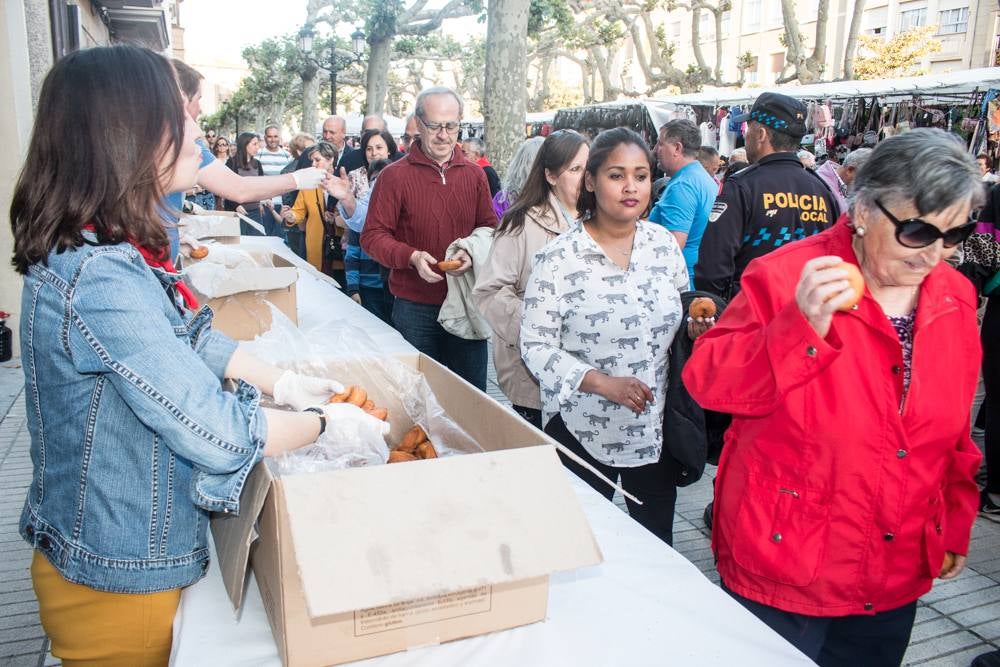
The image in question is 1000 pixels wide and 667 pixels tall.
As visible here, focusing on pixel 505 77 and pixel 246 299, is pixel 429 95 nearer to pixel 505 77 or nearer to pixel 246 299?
pixel 246 299

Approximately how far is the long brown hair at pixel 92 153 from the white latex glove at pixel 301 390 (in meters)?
0.64

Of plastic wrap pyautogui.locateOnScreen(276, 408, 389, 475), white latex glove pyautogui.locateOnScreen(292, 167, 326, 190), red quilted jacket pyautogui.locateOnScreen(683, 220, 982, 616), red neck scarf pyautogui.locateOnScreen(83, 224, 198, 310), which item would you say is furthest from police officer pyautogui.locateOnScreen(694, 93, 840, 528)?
red neck scarf pyautogui.locateOnScreen(83, 224, 198, 310)

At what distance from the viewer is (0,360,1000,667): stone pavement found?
102 inches

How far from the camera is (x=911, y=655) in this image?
2.68 metres

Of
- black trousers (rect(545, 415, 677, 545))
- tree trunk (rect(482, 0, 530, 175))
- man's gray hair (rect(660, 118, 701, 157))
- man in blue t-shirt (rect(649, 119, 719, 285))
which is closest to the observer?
black trousers (rect(545, 415, 677, 545))

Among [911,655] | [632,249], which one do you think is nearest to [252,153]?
[632,249]

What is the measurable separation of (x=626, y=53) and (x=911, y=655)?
221 ft

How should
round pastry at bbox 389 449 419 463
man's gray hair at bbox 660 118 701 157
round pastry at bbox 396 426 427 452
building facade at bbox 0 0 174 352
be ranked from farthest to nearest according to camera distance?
building facade at bbox 0 0 174 352, man's gray hair at bbox 660 118 701 157, round pastry at bbox 396 426 427 452, round pastry at bbox 389 449 419 463

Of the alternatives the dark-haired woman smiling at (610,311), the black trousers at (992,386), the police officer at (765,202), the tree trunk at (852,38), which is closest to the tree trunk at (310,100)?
the tree trunk at (852,38)

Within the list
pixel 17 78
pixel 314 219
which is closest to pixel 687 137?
pixel 314 219

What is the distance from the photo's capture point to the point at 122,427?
3.87 ft

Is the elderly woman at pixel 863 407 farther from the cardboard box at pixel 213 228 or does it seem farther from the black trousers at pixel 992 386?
the cardboard box at pixel 213 228

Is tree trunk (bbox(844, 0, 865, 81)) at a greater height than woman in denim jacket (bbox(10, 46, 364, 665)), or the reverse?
tree trunk (bbox(844, 0, 865, 81))

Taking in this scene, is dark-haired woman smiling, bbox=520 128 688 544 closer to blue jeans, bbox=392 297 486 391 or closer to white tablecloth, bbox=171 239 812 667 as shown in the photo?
white tablecloth, bbox=171 239 812 667
